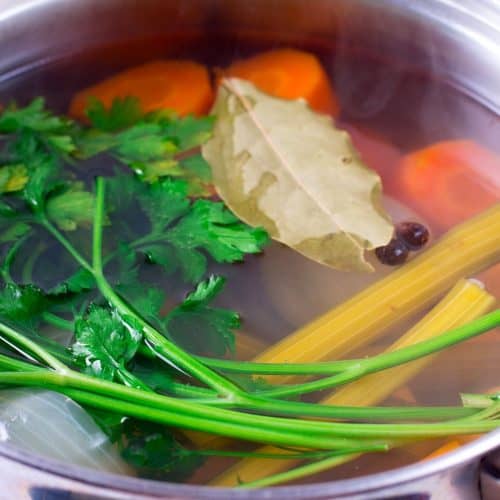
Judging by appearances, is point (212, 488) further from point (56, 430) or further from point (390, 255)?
point (390, 255)

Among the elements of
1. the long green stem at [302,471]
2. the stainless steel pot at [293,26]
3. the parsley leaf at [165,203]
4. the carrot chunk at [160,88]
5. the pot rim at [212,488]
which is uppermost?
the stainless steel pot at [293,26]

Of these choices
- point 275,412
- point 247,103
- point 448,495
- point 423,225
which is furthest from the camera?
point 247,103

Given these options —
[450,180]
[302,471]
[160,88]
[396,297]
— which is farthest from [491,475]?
[160,88]

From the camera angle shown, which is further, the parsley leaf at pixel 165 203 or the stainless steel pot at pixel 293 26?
the stainless steel pot at pixel 293 26

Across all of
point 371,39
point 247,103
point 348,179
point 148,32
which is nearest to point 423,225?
point 348,179

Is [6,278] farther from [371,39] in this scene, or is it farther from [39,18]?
[371,39]

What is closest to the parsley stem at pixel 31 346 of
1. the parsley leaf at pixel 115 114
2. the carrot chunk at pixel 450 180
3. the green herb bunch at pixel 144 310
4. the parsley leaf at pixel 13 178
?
the green herb bunch at pixel 144 310

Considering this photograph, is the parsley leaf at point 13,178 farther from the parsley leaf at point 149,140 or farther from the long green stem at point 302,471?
the long green stem at point 302,471

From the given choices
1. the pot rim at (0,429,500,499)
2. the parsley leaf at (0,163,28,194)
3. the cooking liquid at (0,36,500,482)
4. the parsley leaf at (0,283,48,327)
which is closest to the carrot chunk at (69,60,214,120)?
the cooking liquid at (0,36,500,482)
